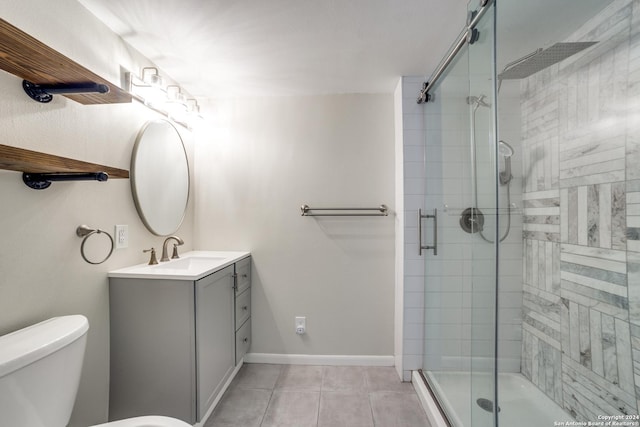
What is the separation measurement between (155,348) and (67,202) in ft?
2.61

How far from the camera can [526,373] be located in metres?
1.39

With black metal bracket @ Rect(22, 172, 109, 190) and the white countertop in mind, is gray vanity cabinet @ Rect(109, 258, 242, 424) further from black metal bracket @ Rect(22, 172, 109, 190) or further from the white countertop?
black metal bracket @ Rect(22, 172, 109, 190)

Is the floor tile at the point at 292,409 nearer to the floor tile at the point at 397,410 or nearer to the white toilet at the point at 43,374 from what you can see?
the floor tile at the point at 397,410

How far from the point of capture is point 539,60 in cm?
131

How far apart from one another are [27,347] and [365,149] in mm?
2006

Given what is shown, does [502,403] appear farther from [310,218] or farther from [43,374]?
[43,374]

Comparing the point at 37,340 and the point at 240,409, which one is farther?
the point at 240,409

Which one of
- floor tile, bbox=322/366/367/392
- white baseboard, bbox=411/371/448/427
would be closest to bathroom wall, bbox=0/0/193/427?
floor tile, bbox=322/366/367/392

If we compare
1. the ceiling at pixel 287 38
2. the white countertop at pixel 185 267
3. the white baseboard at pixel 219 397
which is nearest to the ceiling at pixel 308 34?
the ceiling at pixel 287 38

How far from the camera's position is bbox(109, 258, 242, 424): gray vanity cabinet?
1.37 m

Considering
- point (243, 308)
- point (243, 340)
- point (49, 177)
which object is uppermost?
point (49, 177)

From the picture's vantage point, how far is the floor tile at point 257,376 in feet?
6.13

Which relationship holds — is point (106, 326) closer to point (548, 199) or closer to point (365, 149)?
point (365, 149)

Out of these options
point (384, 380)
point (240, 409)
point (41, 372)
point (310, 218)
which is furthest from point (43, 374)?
Answer: point (384, 380)
